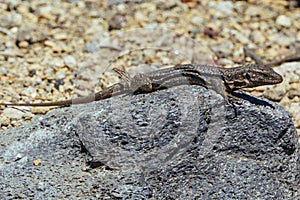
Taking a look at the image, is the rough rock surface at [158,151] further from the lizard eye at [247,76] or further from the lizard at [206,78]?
the lizard eye at [247,76]

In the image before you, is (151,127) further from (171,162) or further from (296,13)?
(296,13)

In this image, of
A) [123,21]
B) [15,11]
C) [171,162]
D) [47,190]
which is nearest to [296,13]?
[123,21]

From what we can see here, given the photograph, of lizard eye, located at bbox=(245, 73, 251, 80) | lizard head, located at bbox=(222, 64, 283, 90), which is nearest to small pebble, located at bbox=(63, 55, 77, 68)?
lizard head, located at bbox=(222, 64, 283, 90)

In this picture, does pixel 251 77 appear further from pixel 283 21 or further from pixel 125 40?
pixel 283 21

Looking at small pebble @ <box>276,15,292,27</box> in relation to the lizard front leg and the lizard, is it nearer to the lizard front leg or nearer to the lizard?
the lizard

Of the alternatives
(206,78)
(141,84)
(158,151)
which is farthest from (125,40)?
(158,151)

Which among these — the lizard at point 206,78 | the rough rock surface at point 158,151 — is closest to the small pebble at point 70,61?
the lizard at point 206,78
